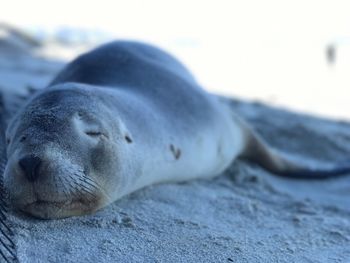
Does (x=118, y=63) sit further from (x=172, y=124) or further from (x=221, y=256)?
(x=221, y=256)

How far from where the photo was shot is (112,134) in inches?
75.2

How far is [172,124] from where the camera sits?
8.09ft

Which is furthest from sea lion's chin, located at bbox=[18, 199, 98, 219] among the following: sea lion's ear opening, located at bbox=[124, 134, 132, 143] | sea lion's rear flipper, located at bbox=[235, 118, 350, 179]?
sea lion's rear flipper, located at bbox=[235, 118, 350, 179]

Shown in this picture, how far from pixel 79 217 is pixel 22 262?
37cm

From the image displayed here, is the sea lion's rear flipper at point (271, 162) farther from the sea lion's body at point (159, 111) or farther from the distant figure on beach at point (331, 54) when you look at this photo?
the distant figure on beach at point (331, 54)

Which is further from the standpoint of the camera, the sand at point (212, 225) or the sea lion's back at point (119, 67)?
the sea lion's back at point (119, 67)

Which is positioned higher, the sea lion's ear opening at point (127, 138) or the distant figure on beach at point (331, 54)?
the distant figure on beach at point (331, 54)

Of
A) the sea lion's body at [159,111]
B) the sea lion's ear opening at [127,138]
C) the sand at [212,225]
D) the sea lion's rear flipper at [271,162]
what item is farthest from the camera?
the sea lion's rear flipper at [271,162]

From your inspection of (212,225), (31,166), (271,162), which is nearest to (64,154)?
(31,166)

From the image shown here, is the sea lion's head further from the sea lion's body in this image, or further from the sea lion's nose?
the sea lion's body

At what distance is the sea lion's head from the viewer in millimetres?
1657

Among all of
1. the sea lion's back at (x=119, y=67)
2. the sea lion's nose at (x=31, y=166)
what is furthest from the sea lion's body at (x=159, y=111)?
the sea lion's nose at (x=31, y=166)

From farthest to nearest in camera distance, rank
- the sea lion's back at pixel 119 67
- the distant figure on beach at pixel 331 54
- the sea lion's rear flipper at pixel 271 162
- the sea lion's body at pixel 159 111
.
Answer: the distant figure on beach at pixel 331 54 < the sea lion's rear flipper at pixel 271 162 < the sea lion's back at pixel 119 67 < the sea lion's body at pixel 159 111

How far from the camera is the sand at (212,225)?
5.23 feet
